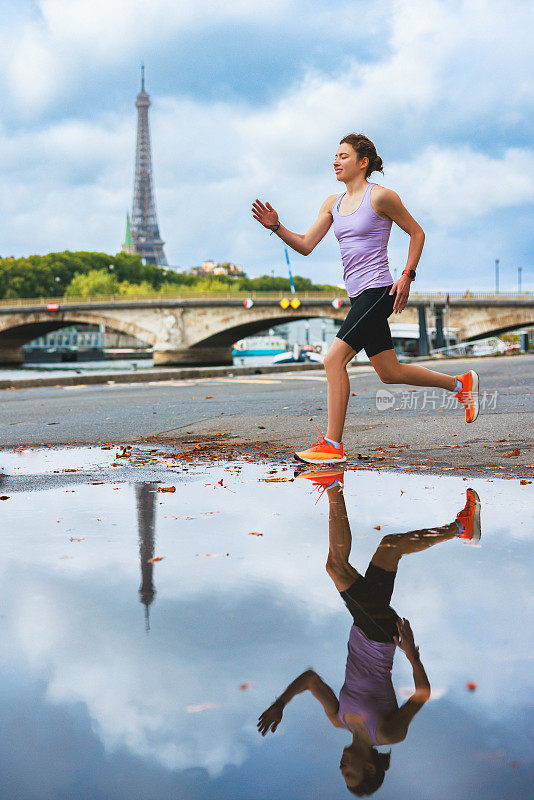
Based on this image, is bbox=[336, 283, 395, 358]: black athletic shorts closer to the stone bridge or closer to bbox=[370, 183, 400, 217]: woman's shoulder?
bbox=[370, 183, 400, 217]: woman's shoulder

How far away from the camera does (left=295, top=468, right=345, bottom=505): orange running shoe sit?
3.69 metres

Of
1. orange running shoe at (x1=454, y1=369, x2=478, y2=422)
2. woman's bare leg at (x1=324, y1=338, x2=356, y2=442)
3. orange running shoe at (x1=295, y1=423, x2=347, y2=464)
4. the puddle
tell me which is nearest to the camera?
the puddle

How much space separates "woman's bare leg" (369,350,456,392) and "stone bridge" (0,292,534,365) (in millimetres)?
50171

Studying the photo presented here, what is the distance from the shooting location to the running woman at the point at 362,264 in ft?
14.5

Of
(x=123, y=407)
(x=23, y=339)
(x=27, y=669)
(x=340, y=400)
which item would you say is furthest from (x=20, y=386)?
(x=23, y=339)

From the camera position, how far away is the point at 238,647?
1.66m

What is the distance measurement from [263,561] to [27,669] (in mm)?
892

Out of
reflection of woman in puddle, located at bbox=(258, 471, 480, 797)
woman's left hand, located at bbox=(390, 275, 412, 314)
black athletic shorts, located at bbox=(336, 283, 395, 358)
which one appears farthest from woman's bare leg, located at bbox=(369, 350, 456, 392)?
reflection of woman in puddle, located at bbox=(258, 471, 480, 797)

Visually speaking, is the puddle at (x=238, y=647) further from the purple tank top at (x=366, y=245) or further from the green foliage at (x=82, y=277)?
the green foliage at (x=82, y=277)

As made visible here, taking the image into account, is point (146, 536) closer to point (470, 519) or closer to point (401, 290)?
point (470, 519)

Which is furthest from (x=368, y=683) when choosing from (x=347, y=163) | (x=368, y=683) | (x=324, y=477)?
(x=347, y=163)

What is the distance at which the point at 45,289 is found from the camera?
95750mm

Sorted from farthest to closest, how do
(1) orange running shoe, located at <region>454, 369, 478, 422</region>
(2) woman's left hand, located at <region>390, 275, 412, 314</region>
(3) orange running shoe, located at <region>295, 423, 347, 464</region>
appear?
1. (1) orange running shoe, located at <region>454, 369, 478, 422</region>
2. (3) orange running shoe, located at <region>295, 423, 347, 464</region>
3. (2) woman's left hand, located at <region>390, 275, 412, 314</region>

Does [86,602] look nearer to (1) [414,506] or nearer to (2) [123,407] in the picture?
(1) [414,506]
